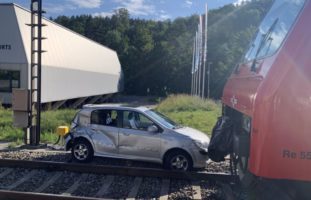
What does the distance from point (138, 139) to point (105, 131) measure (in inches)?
36.0

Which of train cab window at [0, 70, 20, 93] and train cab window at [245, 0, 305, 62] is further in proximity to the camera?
train cab window at [0, 70, 20, 93]

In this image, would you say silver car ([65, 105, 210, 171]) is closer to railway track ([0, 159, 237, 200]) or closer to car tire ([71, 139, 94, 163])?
car tire ([71, 139, 94, 163])

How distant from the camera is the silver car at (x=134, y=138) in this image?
905cm

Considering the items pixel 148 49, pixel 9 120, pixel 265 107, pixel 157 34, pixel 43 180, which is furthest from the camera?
pixel 157 34

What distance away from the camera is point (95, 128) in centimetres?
994

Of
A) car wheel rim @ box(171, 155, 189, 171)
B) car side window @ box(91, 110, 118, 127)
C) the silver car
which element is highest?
car side window @ box(91, 110, 118, 127)

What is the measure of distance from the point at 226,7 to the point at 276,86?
300 ft

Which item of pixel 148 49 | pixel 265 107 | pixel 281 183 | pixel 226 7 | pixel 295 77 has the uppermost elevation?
pixel 226 7

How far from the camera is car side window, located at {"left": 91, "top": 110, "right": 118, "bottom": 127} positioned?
391 inches

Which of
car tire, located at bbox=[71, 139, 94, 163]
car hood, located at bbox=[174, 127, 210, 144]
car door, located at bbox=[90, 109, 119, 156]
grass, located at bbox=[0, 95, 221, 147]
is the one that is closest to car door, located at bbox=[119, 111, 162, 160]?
car door, located at bbox=[90, 109, 119, 156]

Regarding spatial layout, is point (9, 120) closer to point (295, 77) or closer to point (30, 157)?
point (30, 157)

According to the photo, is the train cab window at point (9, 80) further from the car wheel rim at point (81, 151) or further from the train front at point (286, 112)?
the train front at point (286, 112)

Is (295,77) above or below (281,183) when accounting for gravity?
above

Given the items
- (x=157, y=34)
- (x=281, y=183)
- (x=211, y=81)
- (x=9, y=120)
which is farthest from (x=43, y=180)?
(x=157, y=34)
